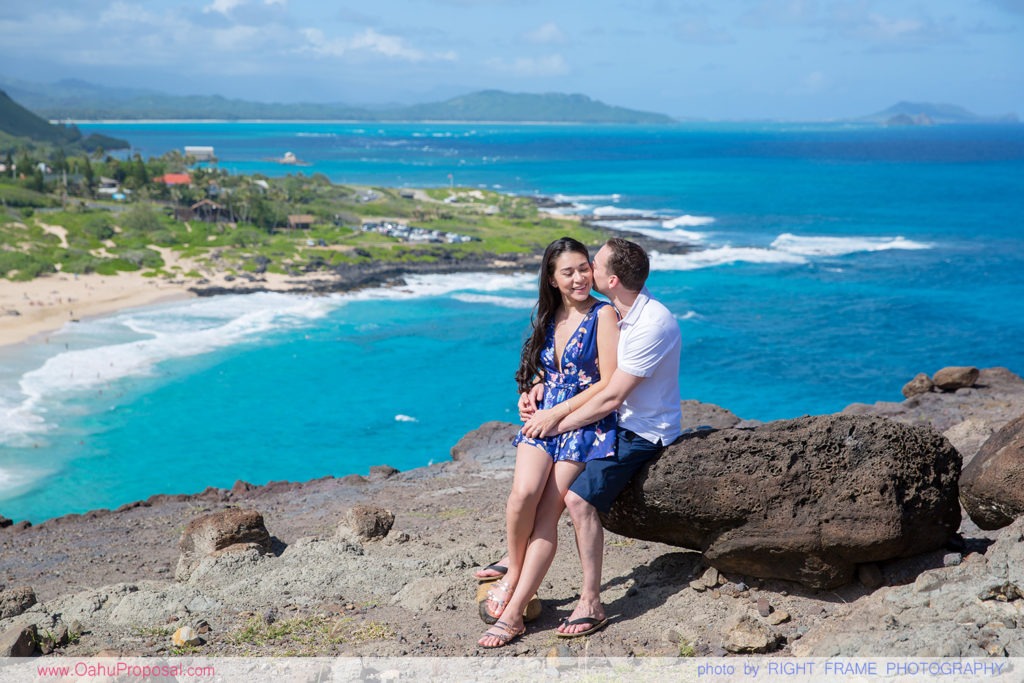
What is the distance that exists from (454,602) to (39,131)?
165m

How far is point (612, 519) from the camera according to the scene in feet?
20.8

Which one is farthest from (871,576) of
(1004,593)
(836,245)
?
(836,245)

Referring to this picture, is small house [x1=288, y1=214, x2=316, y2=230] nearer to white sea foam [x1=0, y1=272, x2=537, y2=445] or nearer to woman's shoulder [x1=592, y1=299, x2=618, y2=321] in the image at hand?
white sea foam [x1=0, y1=272, x2=537, y2=445]

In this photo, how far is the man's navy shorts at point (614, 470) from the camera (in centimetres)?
569

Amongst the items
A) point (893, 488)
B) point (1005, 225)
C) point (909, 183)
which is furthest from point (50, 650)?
point (909, 183)

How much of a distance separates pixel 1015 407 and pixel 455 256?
41587 millimetres

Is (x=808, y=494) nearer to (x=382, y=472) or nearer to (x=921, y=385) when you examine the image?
(x=382, y=472)

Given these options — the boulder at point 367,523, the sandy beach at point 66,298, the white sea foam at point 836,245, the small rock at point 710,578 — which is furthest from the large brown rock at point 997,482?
the white sea foam at point 836,245

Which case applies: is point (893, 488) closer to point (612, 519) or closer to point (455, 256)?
point (612, 519)

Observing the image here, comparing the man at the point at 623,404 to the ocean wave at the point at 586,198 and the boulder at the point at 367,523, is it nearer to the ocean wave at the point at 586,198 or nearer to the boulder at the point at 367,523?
the boulder at the point at 367,523

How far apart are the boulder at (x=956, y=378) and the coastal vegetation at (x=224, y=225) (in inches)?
1476

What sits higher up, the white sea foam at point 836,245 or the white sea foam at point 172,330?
the white sea foam at point 836,245

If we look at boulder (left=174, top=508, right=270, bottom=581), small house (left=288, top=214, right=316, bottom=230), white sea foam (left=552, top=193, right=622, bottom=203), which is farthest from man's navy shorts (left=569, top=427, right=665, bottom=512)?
white sea foam (left=552, top=193, right=622, bottom=203)

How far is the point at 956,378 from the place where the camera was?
15.4 meters
